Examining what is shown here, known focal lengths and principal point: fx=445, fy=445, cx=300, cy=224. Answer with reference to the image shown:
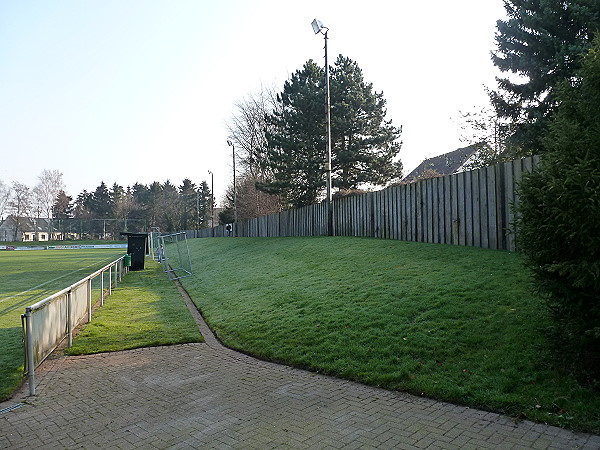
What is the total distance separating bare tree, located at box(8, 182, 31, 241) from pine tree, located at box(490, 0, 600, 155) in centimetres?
8680

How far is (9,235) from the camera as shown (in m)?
86.3

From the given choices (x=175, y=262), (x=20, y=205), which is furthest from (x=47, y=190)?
(x=175, y=262)

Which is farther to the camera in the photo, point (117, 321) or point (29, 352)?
point (117, 321)

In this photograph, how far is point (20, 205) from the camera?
81188mm

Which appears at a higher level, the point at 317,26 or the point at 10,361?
the point at 317,26

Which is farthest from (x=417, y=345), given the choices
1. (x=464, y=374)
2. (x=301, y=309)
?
(x=301, y=309)

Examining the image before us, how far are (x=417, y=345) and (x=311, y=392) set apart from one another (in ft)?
5.54

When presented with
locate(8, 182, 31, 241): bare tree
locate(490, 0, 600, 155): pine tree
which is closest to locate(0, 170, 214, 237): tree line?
locate(8, 182, 31, 241): bare tree

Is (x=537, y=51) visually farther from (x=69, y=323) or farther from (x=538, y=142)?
(x=69, y=323)

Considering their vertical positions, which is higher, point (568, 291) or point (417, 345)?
point (568, 291)

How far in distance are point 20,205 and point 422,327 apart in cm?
9168

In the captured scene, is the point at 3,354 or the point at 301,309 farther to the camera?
the point at 301,309

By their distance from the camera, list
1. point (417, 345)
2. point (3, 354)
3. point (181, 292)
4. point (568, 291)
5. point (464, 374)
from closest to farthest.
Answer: point (568, 291)
point (464, 374)
point (417, 345)
point (3, 354)
point (181, 292)

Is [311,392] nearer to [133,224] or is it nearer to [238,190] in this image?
[238,190]
